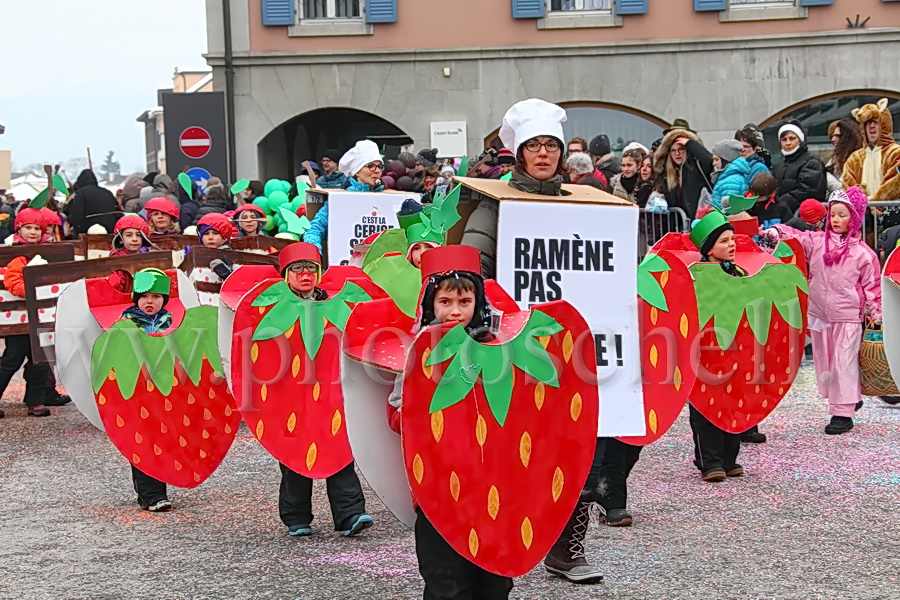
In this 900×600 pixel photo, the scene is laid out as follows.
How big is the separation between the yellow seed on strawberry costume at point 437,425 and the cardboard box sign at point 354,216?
19.7ft

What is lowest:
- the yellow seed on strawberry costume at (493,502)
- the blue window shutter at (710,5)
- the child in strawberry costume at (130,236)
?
the yellow seed on strawberry costume at (493,502)

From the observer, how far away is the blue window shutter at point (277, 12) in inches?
843

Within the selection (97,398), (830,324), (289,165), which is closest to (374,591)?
(97,398)

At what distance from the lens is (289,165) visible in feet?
77.6

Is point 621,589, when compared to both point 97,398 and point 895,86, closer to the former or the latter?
point 97,398

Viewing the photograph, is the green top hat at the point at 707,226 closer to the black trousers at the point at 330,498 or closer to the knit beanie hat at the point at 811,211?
the black trousers at the point at 330,498

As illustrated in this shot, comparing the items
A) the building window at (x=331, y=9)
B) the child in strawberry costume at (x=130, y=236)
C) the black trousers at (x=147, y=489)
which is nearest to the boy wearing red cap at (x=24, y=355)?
the child in strawberry costume at (x=130, y=236)

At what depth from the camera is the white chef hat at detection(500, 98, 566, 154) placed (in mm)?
5012

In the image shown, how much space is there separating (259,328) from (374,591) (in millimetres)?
1453

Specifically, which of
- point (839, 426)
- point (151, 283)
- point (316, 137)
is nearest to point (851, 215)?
point (839, 426)

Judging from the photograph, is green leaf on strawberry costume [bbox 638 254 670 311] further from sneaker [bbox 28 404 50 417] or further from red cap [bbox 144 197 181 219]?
sneaker [bbox 28 404 50 417]

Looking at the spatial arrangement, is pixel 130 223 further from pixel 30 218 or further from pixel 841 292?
pixel 841 292

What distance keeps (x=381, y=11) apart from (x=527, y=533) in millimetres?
17890

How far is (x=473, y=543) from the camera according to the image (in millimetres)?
4180
